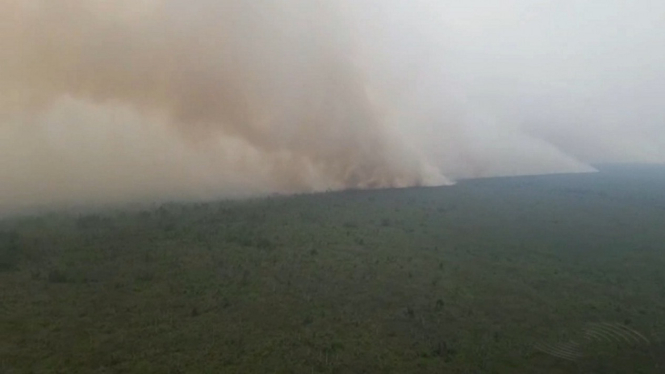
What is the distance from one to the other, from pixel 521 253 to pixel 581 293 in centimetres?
608

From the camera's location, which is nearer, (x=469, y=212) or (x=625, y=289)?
(x=625, y=289)

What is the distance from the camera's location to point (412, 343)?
14617 mm

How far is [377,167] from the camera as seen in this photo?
5141 cm

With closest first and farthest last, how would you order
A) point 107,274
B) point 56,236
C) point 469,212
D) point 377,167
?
1. point 107,274
2. point 56,236
3. point 469,212
4. point 377,167

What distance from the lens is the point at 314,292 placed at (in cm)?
1833

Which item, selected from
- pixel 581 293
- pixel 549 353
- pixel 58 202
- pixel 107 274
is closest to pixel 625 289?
pixel 581 293

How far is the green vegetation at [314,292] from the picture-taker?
44.4 ft

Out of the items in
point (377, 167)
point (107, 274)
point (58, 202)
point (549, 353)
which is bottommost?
point (549, 353)

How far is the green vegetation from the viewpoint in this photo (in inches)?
533

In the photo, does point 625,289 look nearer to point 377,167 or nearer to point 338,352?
point 338,352

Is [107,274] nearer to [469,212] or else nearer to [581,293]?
[581,293]

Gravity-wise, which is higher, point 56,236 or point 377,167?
point 377,167

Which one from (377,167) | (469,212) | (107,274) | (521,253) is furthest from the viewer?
(377,167)

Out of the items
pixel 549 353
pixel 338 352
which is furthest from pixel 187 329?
pixel 549 353
